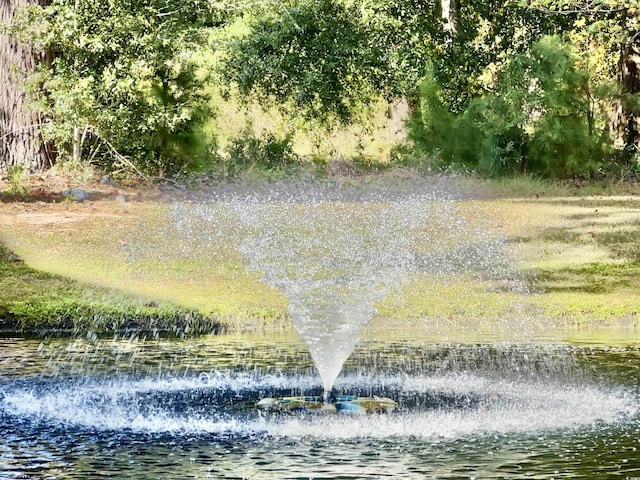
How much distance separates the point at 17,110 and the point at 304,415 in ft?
51.5

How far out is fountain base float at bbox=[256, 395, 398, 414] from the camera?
856cm

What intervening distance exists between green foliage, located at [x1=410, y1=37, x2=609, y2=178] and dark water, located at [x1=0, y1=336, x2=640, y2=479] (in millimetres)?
12828

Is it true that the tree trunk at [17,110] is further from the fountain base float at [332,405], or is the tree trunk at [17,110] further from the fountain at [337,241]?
the fountain base float at [332,405]

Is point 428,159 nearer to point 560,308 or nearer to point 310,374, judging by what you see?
point 560,308

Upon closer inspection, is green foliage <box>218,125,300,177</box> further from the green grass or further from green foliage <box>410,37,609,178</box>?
the green grass

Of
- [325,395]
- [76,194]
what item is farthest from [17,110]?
[325,395]

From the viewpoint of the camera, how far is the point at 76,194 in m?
21.0

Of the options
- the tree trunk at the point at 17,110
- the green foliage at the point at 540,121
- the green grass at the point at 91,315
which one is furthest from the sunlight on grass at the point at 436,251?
the tree trunk at the point at 17,110

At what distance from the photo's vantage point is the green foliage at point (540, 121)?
23625 mm

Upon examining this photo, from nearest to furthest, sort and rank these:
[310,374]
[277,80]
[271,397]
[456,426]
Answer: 1. [456,426]
2. [271,397]
3. [310,374]
4. [277,80]

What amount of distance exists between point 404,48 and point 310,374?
17230mm

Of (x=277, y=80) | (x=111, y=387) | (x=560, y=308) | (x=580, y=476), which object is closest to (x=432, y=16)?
(x=277, y=80)

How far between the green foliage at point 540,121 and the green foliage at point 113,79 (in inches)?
223

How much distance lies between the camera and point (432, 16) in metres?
28.2
